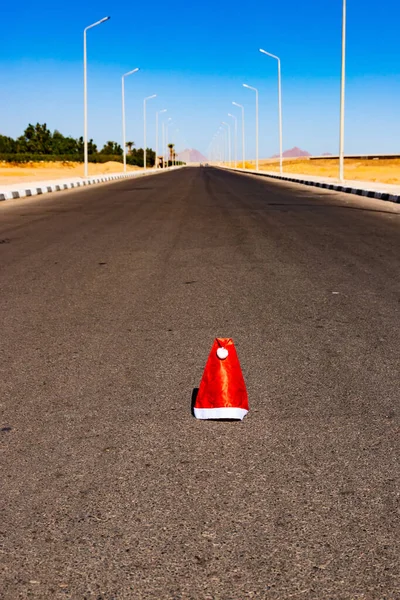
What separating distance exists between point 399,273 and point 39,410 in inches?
226

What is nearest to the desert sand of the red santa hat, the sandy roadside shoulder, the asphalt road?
the sandy roadside shoulder

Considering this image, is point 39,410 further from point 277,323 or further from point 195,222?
point 195,222

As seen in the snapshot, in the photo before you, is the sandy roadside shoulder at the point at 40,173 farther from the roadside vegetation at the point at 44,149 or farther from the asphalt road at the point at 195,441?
the asphalt road at the point at 195,441

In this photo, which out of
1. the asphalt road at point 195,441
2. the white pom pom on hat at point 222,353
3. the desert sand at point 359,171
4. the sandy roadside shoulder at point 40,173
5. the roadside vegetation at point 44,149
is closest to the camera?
the asphalt road at point 195,441

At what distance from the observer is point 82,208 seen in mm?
20859

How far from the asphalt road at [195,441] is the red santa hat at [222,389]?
75 mm

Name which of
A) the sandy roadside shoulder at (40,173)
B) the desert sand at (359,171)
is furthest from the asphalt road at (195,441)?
the desert sand at (359,171)

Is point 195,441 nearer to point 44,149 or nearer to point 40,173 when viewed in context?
point 40,173

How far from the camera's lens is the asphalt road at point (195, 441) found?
244 centimetres

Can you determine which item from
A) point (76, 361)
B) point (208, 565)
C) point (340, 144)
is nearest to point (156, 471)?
point (208, 565)

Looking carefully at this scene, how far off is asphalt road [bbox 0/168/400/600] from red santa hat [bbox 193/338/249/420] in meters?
0.07

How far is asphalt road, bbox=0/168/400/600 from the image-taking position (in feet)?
7.99

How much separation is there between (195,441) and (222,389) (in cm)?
33

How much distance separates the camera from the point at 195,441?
11.8 ft
